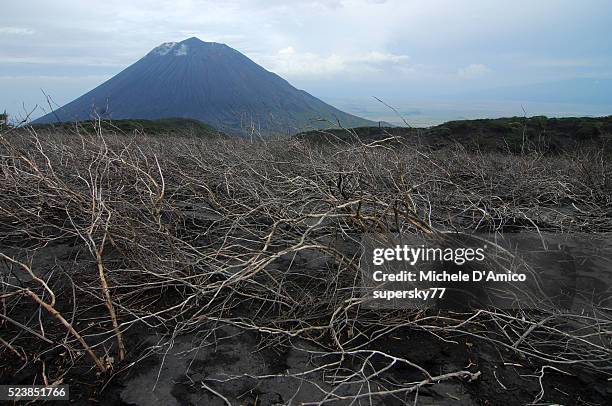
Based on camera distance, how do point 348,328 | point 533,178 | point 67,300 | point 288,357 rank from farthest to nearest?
point 533,178 → point 67,300 → point 348,328 → point 288,357

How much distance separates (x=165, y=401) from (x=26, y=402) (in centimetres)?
65

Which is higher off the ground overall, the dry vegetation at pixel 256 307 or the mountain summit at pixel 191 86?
the mountain summit at pixel 191 86

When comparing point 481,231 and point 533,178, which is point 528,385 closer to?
point 481,231

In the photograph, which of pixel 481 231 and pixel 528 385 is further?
pixel 481 231

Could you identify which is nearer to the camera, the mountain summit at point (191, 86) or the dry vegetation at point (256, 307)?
the dry vegetation at point (256, 307)

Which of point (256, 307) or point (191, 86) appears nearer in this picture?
point (256, 307)

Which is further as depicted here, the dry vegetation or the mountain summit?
the mountain summit

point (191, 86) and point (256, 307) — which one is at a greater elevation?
point (191, 86)

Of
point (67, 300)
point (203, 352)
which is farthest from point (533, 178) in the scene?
point (67, 300)

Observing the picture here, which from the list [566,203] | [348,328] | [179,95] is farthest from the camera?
[179,95]

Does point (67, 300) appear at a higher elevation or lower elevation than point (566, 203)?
lower

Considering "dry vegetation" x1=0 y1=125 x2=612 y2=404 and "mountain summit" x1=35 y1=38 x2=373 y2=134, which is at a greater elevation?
"mountain summit" x1=35 y1=38 x2=373 y2=134

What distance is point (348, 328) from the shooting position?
2383 millimetres

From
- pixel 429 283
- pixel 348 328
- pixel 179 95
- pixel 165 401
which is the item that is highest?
pixel 179 95
